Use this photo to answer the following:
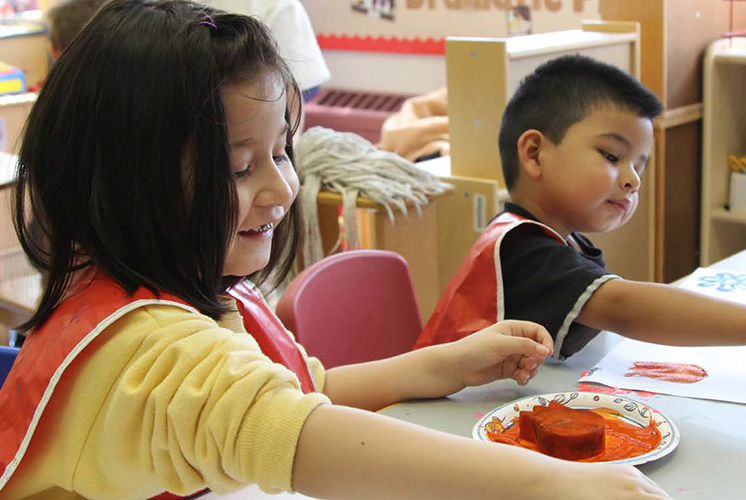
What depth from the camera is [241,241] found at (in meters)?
0.85

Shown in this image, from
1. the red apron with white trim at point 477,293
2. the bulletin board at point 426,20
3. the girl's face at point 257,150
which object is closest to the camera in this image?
the girl's face at point 257,150

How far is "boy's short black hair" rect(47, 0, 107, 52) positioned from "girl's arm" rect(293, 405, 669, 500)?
1769mm

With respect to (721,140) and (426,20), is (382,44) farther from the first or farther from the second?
(721,140)

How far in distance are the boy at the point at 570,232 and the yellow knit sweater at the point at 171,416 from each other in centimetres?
59

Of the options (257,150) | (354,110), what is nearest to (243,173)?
(257,150)

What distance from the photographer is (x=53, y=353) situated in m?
0.75

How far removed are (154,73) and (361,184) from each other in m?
1.70

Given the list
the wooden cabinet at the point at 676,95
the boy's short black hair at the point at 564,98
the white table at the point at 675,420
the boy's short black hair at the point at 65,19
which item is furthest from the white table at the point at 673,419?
the wooden cabinet at the point at 676,95

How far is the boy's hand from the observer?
108 cm

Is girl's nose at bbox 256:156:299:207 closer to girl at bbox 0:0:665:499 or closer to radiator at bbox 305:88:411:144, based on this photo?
girl at bbox 0:0:665:499

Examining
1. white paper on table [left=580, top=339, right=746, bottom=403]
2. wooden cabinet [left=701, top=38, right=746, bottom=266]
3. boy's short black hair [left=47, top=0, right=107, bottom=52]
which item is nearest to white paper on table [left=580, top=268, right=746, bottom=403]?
white paper on table [left=580, top=339, right=746, bottom=403]

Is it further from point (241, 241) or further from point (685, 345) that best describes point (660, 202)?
point (241, 241)

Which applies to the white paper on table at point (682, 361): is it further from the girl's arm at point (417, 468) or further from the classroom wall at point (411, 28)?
the classroom wall at point (411, 28)

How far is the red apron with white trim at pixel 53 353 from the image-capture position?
0.74 meters
